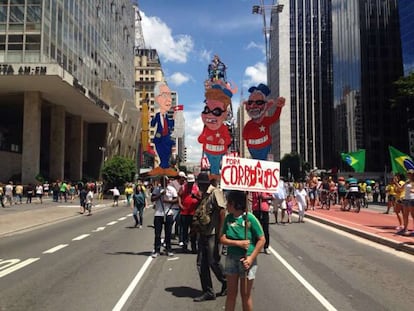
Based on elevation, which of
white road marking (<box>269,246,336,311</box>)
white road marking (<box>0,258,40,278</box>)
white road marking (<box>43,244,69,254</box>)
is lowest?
white road marking (<box>43,244,69,254</box>)

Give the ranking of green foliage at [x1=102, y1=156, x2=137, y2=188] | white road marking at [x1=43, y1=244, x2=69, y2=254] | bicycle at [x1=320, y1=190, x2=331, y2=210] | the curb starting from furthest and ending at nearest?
green foliage at [x1=102, y1=156, x2=137, y2=188]
bicycle at [x1=320, y1=190, x2=331, y2=210]
white road marking at [x1=43, y1=244, x2=69, y2=254]
the curb

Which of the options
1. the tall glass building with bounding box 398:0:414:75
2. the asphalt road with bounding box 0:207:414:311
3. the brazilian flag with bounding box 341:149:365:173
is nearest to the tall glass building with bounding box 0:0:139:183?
the brazilian flag with bounding box 341:149:365:173

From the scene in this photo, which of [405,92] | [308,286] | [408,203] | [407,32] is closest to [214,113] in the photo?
[408,203]

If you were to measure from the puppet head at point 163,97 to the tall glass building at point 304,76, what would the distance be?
127492 millimetres

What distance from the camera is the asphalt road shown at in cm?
616

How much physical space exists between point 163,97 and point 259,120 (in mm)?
3621

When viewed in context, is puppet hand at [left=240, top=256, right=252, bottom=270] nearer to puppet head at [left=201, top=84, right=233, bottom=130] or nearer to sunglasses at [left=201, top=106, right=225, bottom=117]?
puppet head at [left=201, top=84, right=233, bottom=130]

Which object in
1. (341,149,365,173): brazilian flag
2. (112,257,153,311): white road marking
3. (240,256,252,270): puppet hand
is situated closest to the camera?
(240,256,252,270): puppet hand

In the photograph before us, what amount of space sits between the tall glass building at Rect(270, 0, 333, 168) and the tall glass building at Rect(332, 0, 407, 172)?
52.5 metres

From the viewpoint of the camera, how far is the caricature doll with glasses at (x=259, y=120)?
1580 cm

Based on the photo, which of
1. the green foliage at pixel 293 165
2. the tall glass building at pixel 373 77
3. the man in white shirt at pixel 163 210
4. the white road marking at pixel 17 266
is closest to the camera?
the white road marking at pixel 17 266

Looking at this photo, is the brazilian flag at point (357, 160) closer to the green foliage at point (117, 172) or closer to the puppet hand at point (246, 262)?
the puppet hand at point (246, 262)

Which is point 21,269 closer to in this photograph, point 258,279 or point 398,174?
point 258,279

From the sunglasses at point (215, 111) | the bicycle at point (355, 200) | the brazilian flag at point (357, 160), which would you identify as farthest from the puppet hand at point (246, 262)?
the bicycle at point (355, 200)
